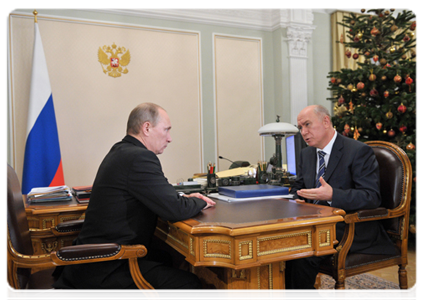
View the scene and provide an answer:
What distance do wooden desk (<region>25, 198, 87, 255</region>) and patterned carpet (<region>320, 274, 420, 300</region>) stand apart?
6.34 ft

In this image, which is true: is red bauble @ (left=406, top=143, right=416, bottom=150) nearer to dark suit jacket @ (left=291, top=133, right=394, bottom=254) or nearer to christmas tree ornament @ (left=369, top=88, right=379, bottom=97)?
christmas tree ornament @ (left=369, top=88, right=379, bottom=97)

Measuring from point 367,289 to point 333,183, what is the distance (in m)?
1.15

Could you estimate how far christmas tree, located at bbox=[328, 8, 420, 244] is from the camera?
362 cm

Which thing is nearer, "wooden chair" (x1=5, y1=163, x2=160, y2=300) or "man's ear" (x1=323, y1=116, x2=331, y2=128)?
"wooden chair" (x1=5, y1=163, x2=160, y2=300)

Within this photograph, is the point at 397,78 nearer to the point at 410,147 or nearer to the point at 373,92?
the point at 373,92

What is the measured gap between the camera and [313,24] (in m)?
5.88

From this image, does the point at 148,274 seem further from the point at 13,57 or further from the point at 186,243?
the point at 13,57

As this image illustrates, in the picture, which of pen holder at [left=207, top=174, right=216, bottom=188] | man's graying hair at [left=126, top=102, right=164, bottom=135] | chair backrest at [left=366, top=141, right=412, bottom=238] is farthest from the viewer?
pen holder at [left=207, top=174, right=216, bottom=188]

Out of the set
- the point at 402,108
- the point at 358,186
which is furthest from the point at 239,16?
the point at 358,186

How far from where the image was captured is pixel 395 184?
7.17ft

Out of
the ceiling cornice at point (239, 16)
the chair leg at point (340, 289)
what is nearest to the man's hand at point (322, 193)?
the chair leg at point (340, 289)

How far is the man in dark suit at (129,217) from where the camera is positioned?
4.94 feet

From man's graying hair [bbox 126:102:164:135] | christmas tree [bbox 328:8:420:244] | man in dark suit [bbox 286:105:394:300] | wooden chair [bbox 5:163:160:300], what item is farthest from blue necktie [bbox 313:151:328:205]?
christmas tree [bbox 328:8:420:244]
